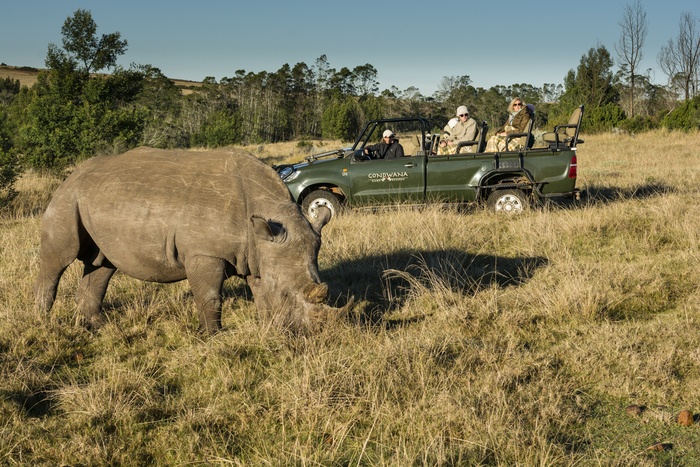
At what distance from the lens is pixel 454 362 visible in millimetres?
5199

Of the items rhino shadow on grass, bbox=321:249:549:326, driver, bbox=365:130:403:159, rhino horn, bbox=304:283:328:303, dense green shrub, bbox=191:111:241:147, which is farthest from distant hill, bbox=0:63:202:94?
rhino horn, bbox=304:283:328:303

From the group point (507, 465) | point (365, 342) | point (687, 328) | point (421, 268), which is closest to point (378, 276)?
point (421, 268)

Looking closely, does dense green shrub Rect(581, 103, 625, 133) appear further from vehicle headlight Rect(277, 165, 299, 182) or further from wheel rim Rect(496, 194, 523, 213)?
vehicle headlight Rect(277, 165, 299, 182)

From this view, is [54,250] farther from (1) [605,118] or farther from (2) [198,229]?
(1) [605,118]

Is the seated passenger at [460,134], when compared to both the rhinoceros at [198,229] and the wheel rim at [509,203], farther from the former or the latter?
the rhinoceros at [198,229]

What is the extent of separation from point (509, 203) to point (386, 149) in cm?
269

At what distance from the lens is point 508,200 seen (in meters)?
11.8

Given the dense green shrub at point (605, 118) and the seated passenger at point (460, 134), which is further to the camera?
the dense green shrub at point (605, 118)

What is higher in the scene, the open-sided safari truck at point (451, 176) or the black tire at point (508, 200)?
the open-sided safari truck at point (451, 176)

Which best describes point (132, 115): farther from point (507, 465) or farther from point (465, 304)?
point (507, 465)

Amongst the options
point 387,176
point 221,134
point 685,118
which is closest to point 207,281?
point 387,176

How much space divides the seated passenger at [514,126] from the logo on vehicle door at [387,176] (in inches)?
78.2

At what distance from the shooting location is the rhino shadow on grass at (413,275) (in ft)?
22.9

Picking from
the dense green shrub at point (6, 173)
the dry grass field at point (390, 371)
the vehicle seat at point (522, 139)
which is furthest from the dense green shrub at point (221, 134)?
the dry grass field at point (390, 371)
